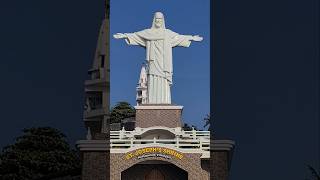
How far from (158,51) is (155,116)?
1.81m

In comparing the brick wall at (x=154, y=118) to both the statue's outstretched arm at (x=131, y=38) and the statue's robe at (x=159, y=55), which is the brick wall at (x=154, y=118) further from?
the statue's outstretched arm at (x=131, y=38)

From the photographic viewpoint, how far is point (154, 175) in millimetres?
18125

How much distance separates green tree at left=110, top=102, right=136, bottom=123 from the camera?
57.9 ft

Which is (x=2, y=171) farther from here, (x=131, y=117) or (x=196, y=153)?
(x=196, y=153)

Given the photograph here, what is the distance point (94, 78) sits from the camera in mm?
27516

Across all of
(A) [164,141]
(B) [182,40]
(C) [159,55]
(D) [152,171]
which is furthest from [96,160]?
(B) [182,40]

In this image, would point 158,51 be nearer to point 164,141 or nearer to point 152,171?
point 164,141

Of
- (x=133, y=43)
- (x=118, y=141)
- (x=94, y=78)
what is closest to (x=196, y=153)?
(x=118, y=141)

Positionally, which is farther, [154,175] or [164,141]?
[154,175]

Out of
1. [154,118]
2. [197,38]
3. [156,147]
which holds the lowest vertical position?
[156,147]

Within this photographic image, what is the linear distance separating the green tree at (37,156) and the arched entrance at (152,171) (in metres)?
6.66

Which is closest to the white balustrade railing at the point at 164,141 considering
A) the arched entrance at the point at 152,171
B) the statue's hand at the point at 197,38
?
the arched entrance at the point at 152,171

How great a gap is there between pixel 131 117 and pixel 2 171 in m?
8.35

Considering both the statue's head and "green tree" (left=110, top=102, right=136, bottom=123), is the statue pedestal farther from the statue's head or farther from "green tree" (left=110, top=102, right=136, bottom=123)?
the statue's head
